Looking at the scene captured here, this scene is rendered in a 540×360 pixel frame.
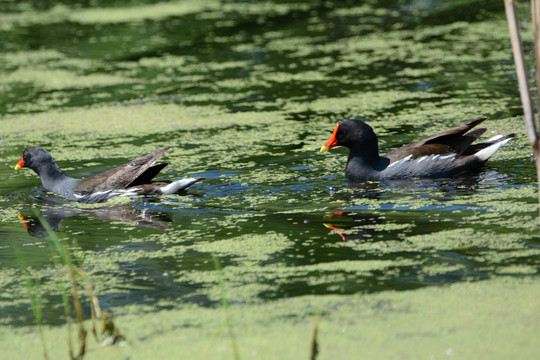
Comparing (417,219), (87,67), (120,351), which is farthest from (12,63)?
(120,351)

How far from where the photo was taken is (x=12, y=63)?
966 centimetres

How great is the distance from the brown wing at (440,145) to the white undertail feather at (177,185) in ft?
4.60

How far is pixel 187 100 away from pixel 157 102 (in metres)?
0.29

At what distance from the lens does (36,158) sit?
5.81 m

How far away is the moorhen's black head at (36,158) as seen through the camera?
5.76 m

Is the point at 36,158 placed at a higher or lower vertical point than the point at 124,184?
higher

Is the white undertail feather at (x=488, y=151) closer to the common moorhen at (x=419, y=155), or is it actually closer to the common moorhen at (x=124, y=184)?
the common moorhen at (x=419, y=155)

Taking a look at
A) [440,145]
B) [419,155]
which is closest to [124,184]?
[419,155]

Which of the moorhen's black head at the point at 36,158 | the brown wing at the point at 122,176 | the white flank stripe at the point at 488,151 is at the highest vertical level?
the moorhen's black head at the point at 36,158

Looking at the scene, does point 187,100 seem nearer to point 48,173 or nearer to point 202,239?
point 48,173

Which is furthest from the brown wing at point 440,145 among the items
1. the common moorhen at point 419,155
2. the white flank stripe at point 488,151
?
the white flank stripe at point 488,151

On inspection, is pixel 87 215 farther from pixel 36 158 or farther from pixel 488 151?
pixel 488 151

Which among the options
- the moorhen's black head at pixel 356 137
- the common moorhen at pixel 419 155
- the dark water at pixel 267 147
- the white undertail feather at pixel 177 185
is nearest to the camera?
the dark water at pixel 267 147

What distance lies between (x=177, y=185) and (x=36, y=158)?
1.16 meters
